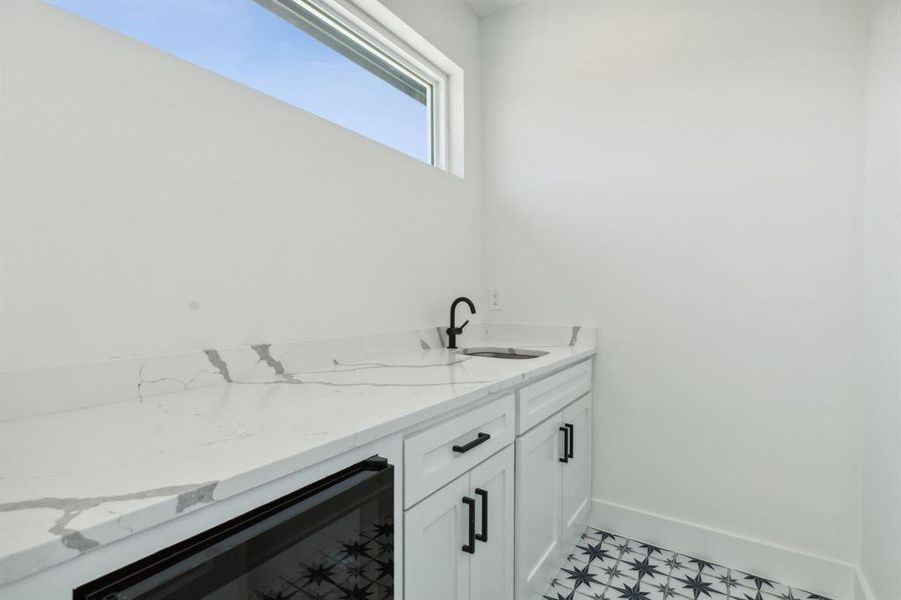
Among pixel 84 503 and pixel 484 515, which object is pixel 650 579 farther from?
pixel 84 503

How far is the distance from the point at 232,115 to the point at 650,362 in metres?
1.91

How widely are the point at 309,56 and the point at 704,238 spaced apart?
176 cm

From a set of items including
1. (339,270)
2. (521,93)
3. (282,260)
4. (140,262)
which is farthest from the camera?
(521,93)

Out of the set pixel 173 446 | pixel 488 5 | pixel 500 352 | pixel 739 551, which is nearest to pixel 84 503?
pixel 173 446

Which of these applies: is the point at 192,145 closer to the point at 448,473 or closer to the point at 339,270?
the point at 339,270

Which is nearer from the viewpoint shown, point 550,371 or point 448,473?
point 448,473

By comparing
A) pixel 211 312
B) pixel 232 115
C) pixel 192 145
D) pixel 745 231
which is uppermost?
pixel 232 115

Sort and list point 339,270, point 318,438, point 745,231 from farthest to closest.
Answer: point 745,231
point 339,270
point 318,438

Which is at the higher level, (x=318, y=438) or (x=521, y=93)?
(x=521, y=93)

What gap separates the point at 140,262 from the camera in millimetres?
1086

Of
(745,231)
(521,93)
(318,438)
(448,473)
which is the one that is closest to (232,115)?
(318,438)

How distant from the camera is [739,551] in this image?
189 centimetres

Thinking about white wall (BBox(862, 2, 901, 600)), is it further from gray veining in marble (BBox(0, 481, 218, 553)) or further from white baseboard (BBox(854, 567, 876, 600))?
gray veining in marble (BBox(0, 481, 218, 553))

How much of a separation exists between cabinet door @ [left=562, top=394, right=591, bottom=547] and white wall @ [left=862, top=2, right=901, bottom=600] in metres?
0.97
